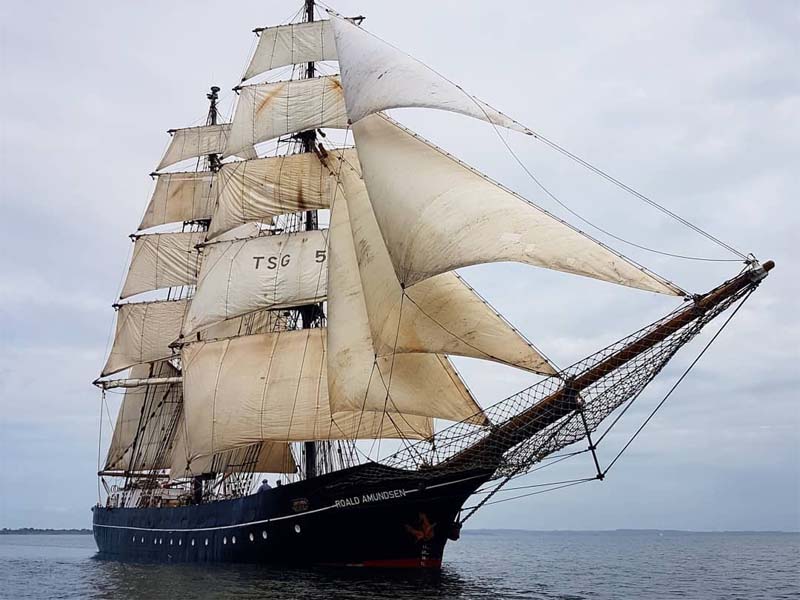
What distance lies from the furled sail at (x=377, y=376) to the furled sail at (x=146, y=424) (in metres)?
25.1

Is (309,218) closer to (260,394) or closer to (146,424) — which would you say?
(260,394)

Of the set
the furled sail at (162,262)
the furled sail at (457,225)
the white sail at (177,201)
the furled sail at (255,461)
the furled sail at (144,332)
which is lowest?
the furled sail at (255,461)

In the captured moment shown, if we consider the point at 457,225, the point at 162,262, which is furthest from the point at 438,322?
the point at 162,262

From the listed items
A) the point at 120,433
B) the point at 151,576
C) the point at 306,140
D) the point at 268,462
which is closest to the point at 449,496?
the point at 151,576

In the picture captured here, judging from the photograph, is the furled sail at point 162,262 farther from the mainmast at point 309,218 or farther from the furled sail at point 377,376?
the furled sail at point 377,376

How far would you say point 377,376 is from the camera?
2895 cm

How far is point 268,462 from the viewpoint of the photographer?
1708 inches

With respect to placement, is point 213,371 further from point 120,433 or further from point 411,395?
point 120,433

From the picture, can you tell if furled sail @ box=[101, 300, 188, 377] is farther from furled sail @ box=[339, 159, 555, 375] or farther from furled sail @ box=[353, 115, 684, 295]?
furled sail @ box=[353, 115, 684, 295]

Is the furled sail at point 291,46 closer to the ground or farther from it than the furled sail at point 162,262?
farther from it

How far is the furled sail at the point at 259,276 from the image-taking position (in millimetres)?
38969

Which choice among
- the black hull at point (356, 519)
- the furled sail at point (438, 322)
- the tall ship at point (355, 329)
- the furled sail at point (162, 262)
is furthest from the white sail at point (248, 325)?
the furled sail at point (438, 322)

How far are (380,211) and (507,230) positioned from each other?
4312 mm

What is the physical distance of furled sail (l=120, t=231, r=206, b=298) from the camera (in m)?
55.1
